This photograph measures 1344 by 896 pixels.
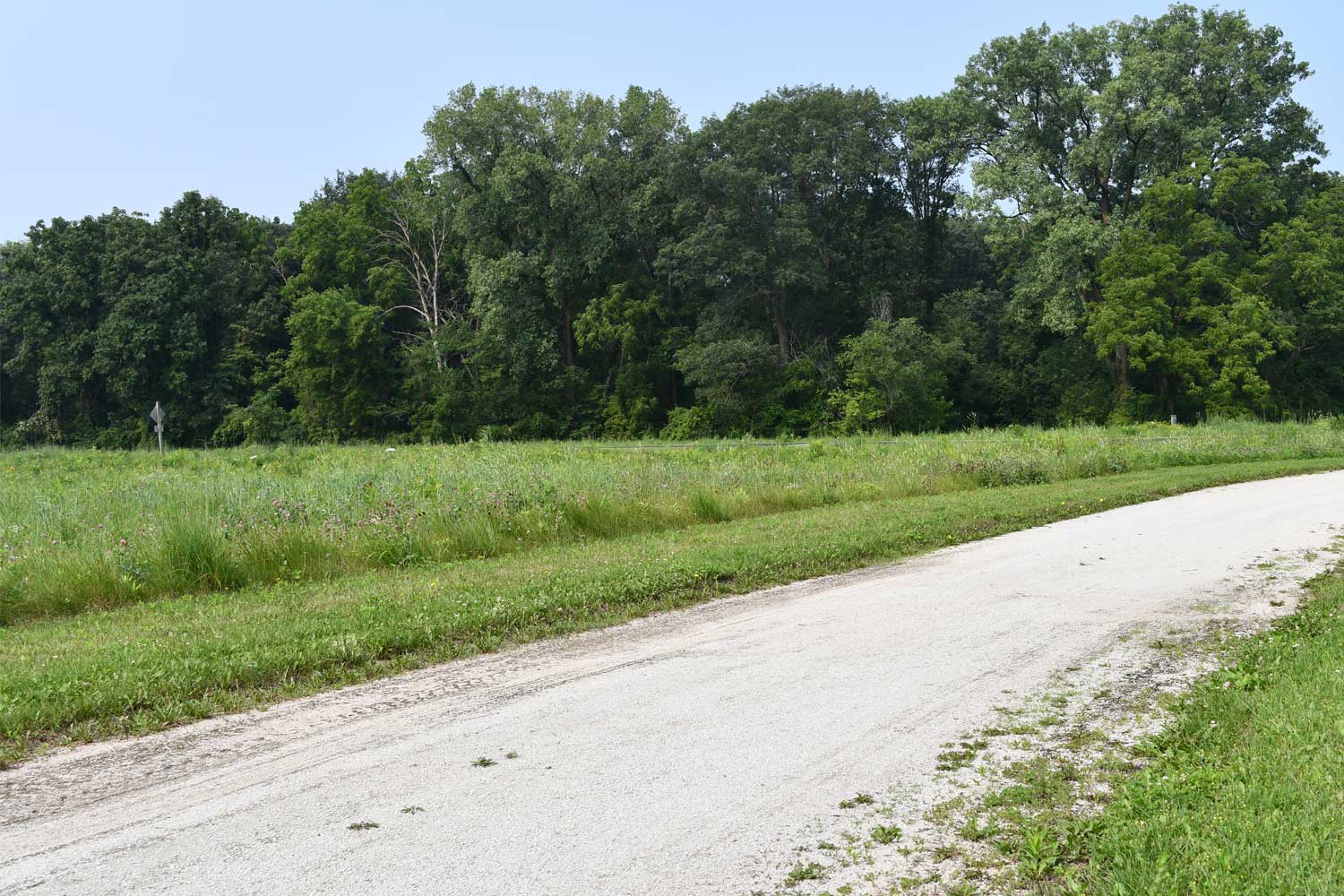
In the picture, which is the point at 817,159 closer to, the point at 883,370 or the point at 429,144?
the point at 883,370

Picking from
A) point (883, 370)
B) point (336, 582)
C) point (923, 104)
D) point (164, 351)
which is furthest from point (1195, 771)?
point (164, 351)

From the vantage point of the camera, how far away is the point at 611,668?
6.86 meters

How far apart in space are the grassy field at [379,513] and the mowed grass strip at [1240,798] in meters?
8.25

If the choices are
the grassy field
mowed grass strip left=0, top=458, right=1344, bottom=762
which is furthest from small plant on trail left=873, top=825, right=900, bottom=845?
the grassy field

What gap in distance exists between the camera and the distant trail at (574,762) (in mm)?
3941

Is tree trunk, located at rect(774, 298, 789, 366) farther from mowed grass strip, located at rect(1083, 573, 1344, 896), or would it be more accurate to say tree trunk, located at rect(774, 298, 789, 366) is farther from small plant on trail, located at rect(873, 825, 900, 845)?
small plant on trail, located at rect(873, 825, 900, 845)

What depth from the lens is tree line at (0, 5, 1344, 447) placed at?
4625 centimetres

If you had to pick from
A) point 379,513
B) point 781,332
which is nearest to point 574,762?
point 379,513

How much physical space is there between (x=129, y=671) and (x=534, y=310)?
47.7 metres

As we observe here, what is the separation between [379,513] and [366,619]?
4.34m

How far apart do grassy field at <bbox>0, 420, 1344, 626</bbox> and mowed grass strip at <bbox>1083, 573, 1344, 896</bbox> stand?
8251mm

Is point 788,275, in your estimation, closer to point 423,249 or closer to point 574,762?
point 423,249

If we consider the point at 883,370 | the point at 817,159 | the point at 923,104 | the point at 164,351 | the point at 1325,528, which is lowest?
→ the point at 1325,528

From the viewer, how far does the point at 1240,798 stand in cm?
416
